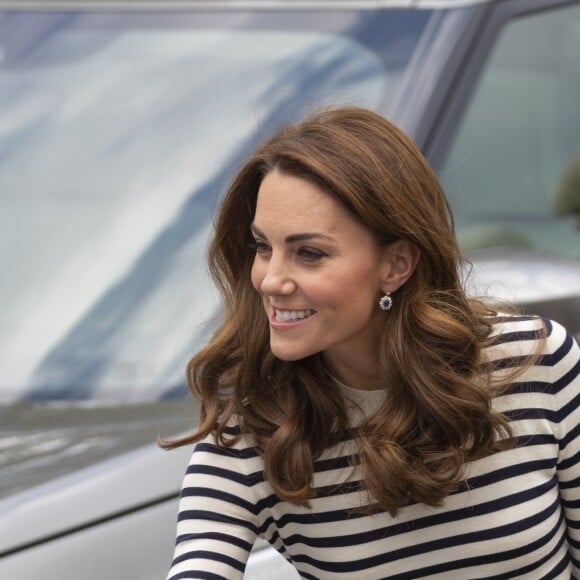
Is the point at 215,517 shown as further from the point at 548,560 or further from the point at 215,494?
the point at 548,560

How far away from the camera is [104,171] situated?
2.84 m

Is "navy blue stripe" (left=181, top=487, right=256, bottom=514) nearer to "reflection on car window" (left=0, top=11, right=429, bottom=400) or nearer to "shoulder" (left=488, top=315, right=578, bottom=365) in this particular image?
"shoulder" (left=488, top=315, right=578, bottom=365)

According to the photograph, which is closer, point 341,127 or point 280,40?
point 341,127

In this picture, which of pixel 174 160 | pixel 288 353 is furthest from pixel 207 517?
pixel 174 160

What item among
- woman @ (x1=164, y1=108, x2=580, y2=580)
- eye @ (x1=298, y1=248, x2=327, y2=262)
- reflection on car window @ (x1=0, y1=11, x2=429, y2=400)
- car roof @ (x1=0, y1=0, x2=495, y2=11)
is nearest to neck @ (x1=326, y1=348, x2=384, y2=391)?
woman @ (x1=164, y1=108, x2=580, y2=580)

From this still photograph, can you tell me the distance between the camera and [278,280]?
71.4 inches

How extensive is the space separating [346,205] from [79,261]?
104cm

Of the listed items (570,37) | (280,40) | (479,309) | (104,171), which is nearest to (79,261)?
(104,171)

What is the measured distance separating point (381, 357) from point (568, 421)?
305mm

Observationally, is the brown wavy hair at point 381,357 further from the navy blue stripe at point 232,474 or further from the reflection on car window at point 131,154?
the reflection on car window at point 131,154

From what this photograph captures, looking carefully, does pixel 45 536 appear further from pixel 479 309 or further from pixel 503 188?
pixel 503 188

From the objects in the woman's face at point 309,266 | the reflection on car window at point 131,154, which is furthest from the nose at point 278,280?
the reflection on car window at point 131,154

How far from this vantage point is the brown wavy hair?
1827 millimetres

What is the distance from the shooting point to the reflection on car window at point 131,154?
2.58 m
